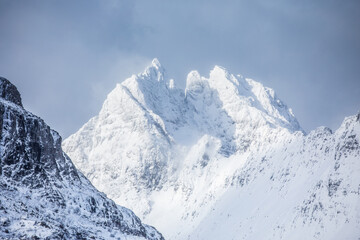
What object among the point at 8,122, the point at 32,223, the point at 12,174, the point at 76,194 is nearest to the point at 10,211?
the point at 32,223

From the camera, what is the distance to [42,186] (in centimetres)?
12394

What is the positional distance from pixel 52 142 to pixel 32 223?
55.7m

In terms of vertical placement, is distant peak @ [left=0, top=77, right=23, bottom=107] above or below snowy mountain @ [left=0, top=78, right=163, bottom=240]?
above

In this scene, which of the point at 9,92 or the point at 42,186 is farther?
the point at 9,92

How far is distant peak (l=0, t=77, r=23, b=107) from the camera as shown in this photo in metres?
138

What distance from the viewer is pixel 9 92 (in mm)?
139875

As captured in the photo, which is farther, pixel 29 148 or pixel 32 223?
pixel 29 148

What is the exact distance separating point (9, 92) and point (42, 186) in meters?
32.9

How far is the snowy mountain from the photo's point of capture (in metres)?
107

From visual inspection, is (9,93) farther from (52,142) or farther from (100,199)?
(100,199)

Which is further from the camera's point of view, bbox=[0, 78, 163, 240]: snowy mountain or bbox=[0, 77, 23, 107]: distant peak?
bbox=[0, 77, 23, 107]: distant peak

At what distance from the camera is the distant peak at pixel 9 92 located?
13750 centimetres

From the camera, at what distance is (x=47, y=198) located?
4811 inches

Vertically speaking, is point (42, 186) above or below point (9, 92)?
below
